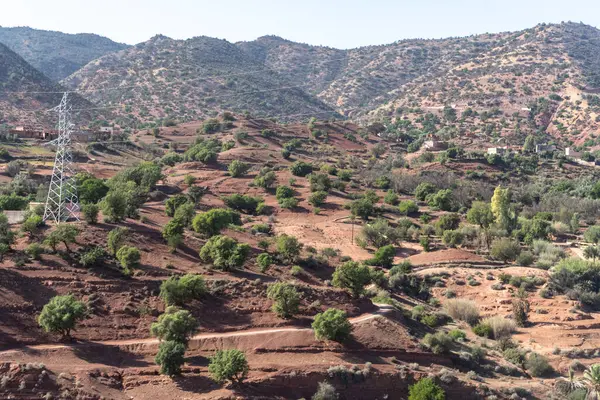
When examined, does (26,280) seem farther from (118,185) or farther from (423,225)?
(423,225)

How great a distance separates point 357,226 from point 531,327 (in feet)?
74.6

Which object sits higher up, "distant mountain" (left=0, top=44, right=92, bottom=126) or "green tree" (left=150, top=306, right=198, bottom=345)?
"distant mountain" (left=0, top=44, right=92, bottom=126)

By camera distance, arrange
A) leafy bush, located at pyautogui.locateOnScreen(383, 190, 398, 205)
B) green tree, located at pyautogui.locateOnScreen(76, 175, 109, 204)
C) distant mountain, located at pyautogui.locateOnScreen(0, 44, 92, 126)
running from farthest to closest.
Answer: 1. distant mountain, located at pyautogui.locateOnScreen(0, 44, 92, 126)
2. leafy bush, located at pyautogui.locateOnScreen(383, 190, 398, 205)
3. green tree, located at pyautogui.locateOnScreen(76, 175, 109, 204)

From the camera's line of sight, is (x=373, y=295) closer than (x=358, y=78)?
Yes

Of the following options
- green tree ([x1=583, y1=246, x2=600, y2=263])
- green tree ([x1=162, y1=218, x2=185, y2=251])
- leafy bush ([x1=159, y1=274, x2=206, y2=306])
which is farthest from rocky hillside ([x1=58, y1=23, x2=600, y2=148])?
leafy bush ([x1=159, y1=274, x2=206, y2=306])

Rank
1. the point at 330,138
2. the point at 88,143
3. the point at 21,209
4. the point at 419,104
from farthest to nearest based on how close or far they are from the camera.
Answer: the point at 419,104 → the point at 330,138 → the point at 88,143 → the point at 21,209

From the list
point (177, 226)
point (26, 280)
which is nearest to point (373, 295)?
point (177, 226)

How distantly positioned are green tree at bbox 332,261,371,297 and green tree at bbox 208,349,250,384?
8928 mm

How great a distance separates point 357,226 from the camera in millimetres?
54594

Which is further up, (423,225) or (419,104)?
(419,104)

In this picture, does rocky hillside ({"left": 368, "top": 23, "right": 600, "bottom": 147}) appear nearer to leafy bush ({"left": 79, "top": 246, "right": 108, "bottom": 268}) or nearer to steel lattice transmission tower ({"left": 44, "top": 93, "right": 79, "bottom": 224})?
steel lattice transmission tower ({"left": 44, "top": 93, "right": 79, "bottom": 224})

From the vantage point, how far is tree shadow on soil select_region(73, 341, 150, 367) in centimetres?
2358

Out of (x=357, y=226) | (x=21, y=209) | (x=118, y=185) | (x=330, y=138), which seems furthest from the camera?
(x=330, y=138)

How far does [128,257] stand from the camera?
2920 cm
